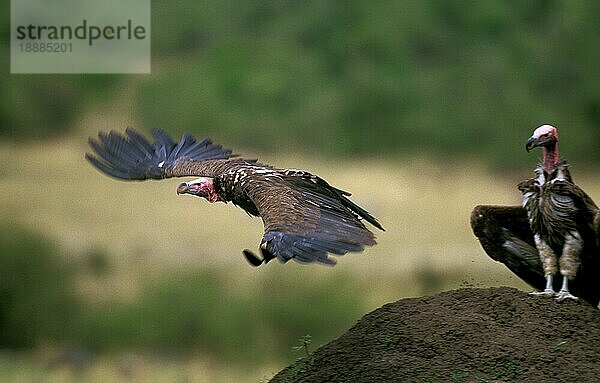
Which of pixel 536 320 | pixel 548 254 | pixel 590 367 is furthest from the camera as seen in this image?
pixel 548 254

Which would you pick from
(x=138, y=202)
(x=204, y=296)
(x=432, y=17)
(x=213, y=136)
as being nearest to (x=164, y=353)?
(x=204, y=296)

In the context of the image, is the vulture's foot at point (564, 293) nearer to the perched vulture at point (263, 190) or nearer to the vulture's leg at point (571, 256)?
the vulture's leg at point (571, 256)

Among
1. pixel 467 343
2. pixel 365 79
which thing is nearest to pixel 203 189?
pixel 467 343

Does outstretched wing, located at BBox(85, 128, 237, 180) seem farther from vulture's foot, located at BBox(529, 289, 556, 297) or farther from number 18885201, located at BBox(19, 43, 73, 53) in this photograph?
vulture's foot, located at BBox(529, 289, 556, 297)

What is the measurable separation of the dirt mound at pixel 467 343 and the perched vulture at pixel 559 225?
0.54 ft

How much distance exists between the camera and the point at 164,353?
5371mm

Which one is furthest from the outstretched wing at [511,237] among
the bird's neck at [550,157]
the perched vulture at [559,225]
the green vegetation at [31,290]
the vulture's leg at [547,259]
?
the green vegetation at [31,290]

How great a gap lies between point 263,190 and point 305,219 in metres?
0.42

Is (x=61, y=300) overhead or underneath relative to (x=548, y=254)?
overhead

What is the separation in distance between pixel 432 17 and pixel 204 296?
1.94 metres

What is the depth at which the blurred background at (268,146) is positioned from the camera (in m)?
5.20

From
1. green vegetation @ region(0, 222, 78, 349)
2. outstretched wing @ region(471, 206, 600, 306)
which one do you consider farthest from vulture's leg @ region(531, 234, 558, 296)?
green vegetation @ region(0, 222, 78, 349)

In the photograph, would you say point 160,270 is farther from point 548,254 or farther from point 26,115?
point 548,254

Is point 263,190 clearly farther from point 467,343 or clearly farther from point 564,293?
point 564,293
